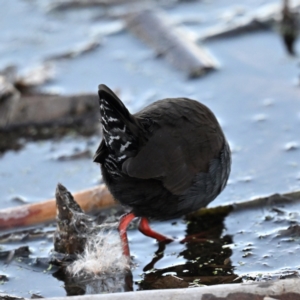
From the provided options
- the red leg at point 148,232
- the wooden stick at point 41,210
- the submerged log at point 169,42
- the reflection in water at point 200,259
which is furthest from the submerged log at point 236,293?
the submerged log at point 169,42

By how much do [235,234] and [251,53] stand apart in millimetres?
3559

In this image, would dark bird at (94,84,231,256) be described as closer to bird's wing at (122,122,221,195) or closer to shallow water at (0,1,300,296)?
bird's wing at (122,122,221,195)

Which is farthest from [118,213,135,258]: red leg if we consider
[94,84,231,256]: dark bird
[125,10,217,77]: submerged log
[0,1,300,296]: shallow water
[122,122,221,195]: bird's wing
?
[125,10,217,77]: submerged log

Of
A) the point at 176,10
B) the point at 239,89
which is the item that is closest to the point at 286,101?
the point at 239,89

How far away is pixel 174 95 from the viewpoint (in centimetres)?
730

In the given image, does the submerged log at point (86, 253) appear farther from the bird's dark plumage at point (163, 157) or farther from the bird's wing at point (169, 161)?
the bird's wing at point (169, 161)

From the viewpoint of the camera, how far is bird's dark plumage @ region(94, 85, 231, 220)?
420 centimetres

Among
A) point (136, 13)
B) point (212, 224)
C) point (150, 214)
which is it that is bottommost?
point (212, 224)

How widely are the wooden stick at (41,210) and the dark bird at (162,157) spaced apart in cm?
57

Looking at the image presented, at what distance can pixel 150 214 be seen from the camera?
4.56m

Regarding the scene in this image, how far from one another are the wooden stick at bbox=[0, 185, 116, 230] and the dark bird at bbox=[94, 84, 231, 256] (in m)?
0.57

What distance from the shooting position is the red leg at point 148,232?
491cm

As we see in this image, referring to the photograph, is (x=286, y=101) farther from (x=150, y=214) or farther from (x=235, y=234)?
(x=150, y=214)

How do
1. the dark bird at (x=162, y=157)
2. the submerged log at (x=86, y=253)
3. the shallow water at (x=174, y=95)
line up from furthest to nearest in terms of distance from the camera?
the shallow water at (x=174, y=95), the submerged log at (x=86, y=253), the dark bird at (x=162, y=157)
